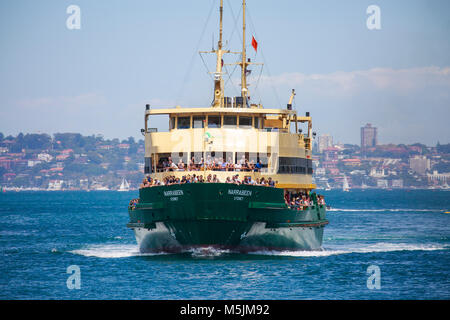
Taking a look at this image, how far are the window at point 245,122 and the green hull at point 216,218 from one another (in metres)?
4.89

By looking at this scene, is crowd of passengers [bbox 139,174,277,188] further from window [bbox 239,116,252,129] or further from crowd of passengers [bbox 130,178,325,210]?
window [bbox 239,116,252,129]

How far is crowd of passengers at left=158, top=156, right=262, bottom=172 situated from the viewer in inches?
1779

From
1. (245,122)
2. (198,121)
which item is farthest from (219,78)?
(198,121)

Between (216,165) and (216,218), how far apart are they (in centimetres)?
435

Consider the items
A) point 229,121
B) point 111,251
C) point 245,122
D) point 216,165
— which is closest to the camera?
point 216,165

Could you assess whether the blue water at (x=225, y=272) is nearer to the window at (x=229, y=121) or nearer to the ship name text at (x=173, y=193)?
the ship name text at (x=173, y=193)

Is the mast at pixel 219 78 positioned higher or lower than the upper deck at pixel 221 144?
higher

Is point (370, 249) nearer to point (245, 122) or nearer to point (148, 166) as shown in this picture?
point (245, 122)

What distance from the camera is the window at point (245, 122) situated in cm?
4756

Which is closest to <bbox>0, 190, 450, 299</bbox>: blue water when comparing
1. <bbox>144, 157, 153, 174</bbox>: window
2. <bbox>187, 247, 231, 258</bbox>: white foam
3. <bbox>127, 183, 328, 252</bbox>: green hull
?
<bbox>187, 247, 231, 258</bbox>: white foam

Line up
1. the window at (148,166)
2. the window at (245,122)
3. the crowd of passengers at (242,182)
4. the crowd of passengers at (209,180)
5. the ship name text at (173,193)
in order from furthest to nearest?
the window at (148,166) < the window at (245,122) < the crowd of passengers at (242,182) < the crowd of passengers at (209,180) < the ship name text at (173,193)

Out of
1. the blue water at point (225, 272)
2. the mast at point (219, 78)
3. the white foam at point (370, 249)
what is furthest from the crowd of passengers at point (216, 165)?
the mast at point (219, 78)

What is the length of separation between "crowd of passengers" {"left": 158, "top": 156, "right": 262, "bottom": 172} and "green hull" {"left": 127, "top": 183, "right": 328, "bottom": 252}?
7.37 feet

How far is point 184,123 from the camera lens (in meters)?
47.9
